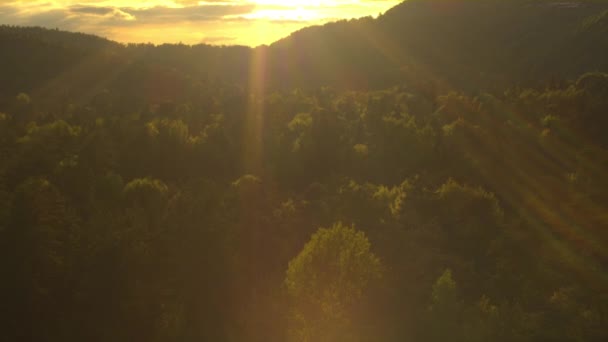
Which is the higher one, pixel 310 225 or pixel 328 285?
pixel 328 285

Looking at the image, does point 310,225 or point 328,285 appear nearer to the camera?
point 328,285

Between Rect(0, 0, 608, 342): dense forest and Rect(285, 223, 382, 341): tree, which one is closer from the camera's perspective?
Rect(0, 0, 608, 342): dense forest

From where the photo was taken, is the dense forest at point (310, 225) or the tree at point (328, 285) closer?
the dense forest at point (310, 225)

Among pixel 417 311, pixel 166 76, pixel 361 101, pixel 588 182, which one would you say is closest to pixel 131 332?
pixel 417 311
